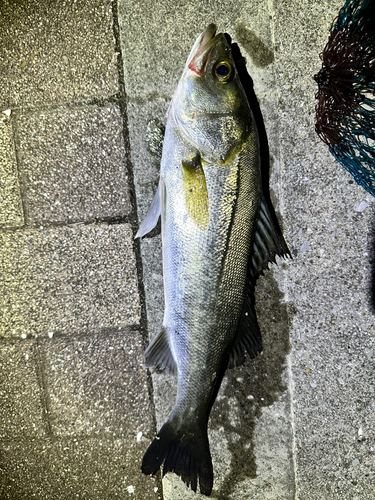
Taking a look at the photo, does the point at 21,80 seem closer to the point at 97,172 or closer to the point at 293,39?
the point at 97,172

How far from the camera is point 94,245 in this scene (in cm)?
246

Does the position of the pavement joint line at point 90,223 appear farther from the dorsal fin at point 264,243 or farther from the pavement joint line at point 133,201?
the dorsal fin at point 264,243

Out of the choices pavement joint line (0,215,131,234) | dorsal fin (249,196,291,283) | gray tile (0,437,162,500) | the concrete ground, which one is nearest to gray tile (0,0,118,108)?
the concrete ground

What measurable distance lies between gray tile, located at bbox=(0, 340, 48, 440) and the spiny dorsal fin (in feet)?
3.19

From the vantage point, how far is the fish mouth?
1942mm

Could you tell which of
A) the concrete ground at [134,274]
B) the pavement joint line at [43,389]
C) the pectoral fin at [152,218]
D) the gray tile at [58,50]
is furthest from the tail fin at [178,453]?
the gray tile at [58,50]

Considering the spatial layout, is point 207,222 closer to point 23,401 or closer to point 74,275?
point 74,275

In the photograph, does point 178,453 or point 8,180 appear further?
point 8,180

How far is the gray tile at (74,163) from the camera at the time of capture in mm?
2420

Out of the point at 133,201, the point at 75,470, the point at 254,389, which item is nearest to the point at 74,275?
the point at 133,201

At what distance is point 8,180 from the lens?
2453 mm

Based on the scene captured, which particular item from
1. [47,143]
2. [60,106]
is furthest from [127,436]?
[60,106]

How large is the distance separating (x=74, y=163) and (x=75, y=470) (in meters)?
2.30

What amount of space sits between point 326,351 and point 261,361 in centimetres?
47
